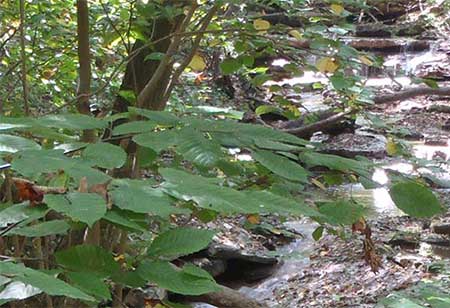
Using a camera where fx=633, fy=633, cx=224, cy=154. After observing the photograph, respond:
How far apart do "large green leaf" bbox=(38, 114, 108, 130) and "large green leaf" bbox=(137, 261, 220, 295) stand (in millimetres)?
234

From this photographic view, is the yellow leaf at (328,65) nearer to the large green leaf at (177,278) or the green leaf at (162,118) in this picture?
the green leaf at (162,118)

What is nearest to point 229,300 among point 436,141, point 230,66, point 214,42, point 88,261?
point 214,42

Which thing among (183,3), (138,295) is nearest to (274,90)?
(183,3)

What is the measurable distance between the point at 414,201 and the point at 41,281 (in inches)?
22.7

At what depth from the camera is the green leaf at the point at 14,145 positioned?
2.51 feet

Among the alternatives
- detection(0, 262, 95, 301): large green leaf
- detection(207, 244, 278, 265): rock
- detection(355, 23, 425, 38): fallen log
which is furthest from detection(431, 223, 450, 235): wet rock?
detection(355, 23, 425, 38): fallen log

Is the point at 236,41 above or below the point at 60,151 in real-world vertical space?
below

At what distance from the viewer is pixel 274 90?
185cm

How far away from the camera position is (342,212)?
99 centimetres

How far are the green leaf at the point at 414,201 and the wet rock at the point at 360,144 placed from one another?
7723mm

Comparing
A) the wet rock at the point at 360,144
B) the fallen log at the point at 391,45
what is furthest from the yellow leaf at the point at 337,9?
the fallen log at the point at 391,45

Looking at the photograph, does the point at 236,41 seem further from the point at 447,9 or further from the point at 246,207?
the point at 447,9

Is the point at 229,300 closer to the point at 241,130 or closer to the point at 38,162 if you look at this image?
the point at 241,130

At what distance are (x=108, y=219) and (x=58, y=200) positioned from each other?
0.06m
